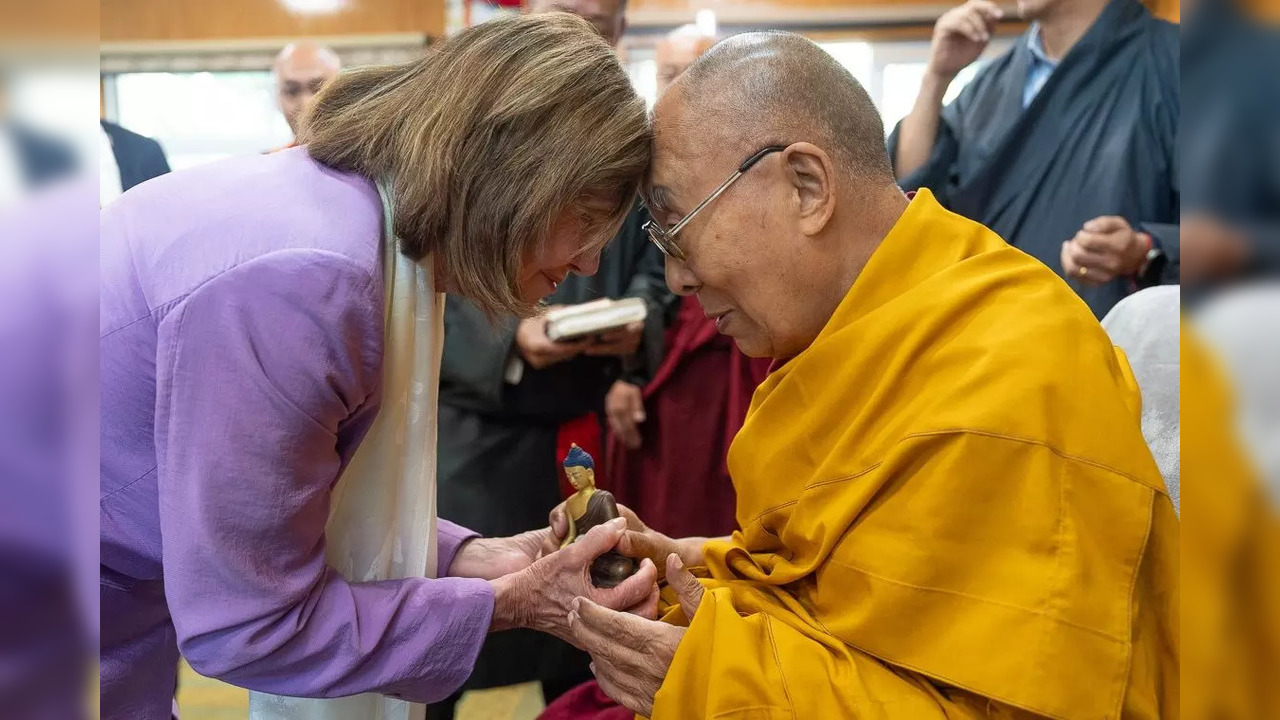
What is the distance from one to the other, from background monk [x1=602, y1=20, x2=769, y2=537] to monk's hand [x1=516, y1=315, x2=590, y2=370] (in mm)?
250

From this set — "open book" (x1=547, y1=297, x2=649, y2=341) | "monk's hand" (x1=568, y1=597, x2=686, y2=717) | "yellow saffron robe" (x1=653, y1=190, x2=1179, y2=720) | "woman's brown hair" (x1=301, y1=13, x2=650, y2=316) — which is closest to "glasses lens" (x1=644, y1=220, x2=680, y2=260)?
"woman's brown hair" (x1=301, y1=13, x2=650, y2=316)

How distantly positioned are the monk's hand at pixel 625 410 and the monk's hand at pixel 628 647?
3.71 ft

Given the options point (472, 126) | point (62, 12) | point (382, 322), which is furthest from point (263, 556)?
point (62, 12)

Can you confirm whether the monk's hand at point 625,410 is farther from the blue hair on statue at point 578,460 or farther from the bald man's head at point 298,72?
the bald man's head at point 298,72

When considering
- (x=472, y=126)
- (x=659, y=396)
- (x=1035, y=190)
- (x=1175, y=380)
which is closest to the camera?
(x=472, y=126)

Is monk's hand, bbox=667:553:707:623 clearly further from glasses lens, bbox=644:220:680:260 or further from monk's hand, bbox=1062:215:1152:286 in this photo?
monk's hand, bbox=1062:215:1152:286

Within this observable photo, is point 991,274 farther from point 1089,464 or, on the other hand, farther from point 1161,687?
point 1161,687

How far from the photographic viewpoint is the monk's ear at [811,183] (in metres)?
1.37

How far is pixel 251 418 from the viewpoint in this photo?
1136 millimetres

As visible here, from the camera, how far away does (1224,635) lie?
17.2 inches

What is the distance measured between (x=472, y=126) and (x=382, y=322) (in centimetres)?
26

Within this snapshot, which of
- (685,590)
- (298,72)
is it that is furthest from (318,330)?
(298,72)

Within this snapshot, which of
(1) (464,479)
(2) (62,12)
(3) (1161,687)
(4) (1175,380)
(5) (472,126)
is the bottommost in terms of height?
(1) (464,479)

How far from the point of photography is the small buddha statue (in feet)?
4.90
